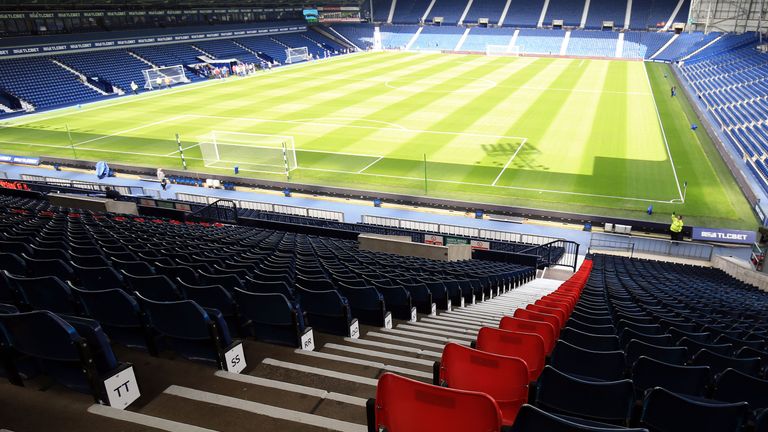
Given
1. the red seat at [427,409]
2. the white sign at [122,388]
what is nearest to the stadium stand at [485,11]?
the white sign at [122,388]

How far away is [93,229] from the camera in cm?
1063

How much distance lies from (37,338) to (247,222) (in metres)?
16.1

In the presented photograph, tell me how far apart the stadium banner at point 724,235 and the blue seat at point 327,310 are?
1953 cm

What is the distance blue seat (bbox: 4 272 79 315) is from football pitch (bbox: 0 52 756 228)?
2056cm

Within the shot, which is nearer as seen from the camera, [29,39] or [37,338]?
[37,338]

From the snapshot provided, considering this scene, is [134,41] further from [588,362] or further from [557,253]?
[588,362]

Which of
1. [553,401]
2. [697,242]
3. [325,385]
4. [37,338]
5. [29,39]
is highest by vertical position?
[29,39]

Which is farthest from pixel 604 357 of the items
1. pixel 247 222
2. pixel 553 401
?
pixel 247 222

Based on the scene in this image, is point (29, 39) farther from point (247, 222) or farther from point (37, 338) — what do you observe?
point (37, 338)

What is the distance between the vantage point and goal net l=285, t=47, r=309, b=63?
7300 centimetres

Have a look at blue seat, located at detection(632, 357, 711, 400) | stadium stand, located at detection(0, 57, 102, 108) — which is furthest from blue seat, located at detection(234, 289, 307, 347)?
stadium stand, located at detection(0, 57, 102, 108)

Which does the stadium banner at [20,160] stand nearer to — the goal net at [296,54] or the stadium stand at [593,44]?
the goal net at [296,54]

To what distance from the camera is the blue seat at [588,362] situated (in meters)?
4.29

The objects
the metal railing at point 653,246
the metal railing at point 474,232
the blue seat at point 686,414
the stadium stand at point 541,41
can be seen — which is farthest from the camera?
the stadium stand at point 541,41
